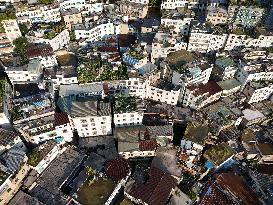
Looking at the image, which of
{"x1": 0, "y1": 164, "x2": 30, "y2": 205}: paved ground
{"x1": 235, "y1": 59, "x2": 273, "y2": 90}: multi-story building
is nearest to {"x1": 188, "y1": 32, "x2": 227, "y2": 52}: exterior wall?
{"x1": 235, "y1": 59, "x2": 273, "y2": 90}: multi-story building

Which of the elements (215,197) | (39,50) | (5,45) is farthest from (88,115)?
(5,45)

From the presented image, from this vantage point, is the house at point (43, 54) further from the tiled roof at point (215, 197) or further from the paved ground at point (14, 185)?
the tiled roof at point (215, 197)

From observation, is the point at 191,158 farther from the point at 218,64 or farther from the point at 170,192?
the point at 218,64

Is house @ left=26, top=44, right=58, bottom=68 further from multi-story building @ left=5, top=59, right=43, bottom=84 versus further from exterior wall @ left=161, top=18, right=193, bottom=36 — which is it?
exterior wall @ left=161, top=18, right=193, bottom=36

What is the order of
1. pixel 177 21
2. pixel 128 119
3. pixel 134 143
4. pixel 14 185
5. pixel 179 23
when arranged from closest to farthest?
1. pixel 14 185
2. pixel 134 143
3. pixel 128 119
4. pixel 177 21
5. pixel 179 23

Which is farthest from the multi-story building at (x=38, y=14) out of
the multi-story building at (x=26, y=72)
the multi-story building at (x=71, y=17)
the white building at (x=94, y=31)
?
the multi-story building at (x=26, y=72)

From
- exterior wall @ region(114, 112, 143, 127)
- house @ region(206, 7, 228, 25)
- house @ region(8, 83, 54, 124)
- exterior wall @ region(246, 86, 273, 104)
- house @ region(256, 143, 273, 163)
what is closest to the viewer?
house @ region(8, 83, 54, 124)

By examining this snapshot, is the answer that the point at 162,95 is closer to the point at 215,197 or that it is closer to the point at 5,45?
the point at 215,197
